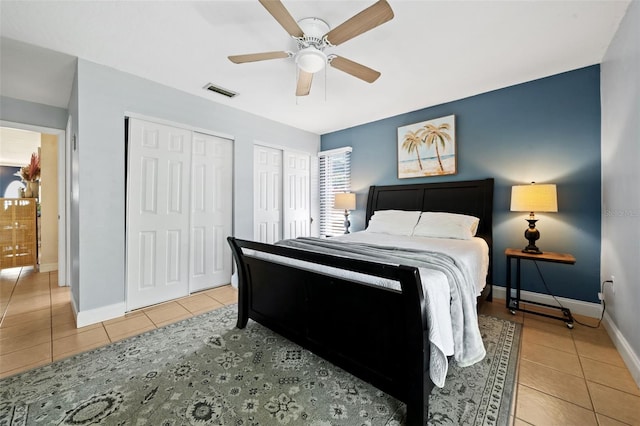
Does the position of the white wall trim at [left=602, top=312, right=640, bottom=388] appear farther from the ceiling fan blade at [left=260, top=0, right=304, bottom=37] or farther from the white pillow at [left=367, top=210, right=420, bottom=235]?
the ceiling fan blade at [left=260, top=0, right=304, bottom=37]

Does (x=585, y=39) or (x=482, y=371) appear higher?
(x=585, y=39)

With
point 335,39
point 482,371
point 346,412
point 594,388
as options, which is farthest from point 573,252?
point 335,39

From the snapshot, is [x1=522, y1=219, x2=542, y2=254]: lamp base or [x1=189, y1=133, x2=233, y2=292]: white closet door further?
[x1=189, y1=133, x2=233, y2=292]: white closet door

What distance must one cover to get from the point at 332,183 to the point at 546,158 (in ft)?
10.2

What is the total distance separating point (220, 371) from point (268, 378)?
35 centimetres

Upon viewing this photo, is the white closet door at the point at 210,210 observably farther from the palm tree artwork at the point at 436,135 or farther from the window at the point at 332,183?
the palm tree artwork at the point at 436,135

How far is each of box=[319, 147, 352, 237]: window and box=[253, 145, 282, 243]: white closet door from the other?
98 cm

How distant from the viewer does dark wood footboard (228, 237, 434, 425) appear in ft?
4.09

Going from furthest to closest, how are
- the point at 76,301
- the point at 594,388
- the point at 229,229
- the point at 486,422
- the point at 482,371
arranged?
the point at 229,229 → the point at 76,301 → the point at 482,371 → the point at 594,388 → the point at 486,422

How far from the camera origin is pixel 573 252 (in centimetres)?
270

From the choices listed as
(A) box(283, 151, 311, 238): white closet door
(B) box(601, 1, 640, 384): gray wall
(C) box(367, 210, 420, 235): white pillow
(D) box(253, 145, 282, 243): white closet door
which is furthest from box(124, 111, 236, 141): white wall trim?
(B) box(601, 1, 640, 384): gray wall

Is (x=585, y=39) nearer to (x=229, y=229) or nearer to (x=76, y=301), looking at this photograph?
(x=229, y=229)

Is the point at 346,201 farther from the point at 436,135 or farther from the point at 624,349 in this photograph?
the point at 624,349

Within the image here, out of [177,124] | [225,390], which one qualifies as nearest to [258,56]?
[177,124]
